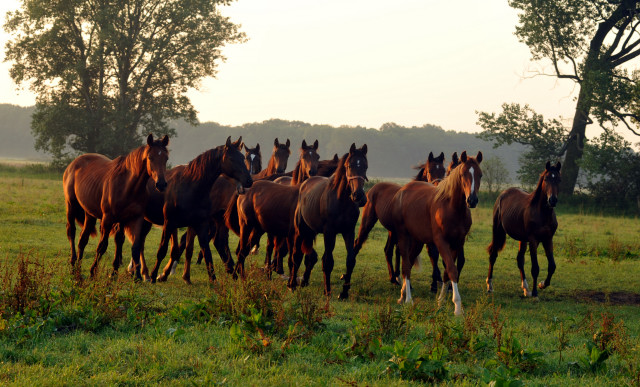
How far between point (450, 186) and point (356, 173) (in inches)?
60.6

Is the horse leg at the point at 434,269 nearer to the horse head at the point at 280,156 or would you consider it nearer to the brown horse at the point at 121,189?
the brown horse at the point at 121,189

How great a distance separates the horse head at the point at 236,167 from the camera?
9852 mm

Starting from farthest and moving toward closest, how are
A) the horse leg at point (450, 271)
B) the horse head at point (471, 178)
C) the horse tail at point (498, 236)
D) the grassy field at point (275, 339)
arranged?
the horse tail at point (498, 236) < the horse leg at point (450, 271) < the horse head at point (471, 178) < the grassy field at point (275, 339)

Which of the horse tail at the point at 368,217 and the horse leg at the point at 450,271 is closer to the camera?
the horse leg at the point at 450,271

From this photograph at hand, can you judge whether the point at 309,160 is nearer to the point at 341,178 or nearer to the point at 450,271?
the point at 341,178

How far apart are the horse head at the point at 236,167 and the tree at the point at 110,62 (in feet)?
100

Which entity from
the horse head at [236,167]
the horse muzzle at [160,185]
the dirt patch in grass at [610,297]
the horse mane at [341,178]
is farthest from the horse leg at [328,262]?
the dirt patch in grass at [610,297]

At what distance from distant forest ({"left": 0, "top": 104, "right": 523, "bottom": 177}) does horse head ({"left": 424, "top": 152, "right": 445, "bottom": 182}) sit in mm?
96983

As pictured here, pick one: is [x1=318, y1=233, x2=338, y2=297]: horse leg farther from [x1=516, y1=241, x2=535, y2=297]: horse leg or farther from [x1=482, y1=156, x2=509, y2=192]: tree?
[x1=482, y1=156, x2=509, y2=192]: tree

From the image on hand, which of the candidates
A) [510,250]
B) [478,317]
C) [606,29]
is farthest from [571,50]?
[478,317]

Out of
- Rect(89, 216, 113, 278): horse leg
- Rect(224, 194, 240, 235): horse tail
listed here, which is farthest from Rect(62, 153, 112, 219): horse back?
Rect(224, 194, 240, 235): horse tail

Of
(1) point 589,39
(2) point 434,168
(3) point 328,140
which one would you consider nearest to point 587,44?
(1) point 589,39

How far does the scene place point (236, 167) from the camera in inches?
391

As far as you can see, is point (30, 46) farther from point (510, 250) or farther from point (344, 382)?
point (344, 382)
